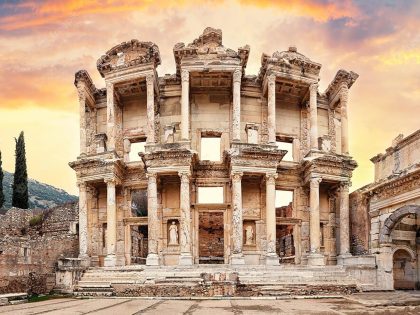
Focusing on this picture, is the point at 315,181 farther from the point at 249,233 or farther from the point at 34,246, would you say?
the point at 34,246

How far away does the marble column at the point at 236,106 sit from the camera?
87.4 ft

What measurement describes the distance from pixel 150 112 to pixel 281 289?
11536 millimetres

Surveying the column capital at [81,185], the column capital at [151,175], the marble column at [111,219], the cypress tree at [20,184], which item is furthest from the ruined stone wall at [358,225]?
the cypress tree at [20,184]

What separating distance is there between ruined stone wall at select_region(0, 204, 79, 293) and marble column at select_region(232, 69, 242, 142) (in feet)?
34.8

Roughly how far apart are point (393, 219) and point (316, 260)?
16.8ft

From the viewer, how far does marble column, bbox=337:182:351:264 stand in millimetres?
27141

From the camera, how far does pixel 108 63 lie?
28.5 meters

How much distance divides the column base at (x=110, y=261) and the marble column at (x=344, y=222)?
11727mm

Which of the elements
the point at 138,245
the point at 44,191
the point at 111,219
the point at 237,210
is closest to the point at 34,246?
the point at 111,219

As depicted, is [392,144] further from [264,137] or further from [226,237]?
[226,237]

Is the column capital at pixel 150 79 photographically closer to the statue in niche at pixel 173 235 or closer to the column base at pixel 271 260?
the statue in niche at pixel 173 235

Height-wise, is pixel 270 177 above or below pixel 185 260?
above

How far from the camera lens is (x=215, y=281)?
20.9 meters

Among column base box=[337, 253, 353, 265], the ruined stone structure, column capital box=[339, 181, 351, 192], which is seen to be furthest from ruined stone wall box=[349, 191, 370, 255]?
column base box=[337, 253, 353, 265]
